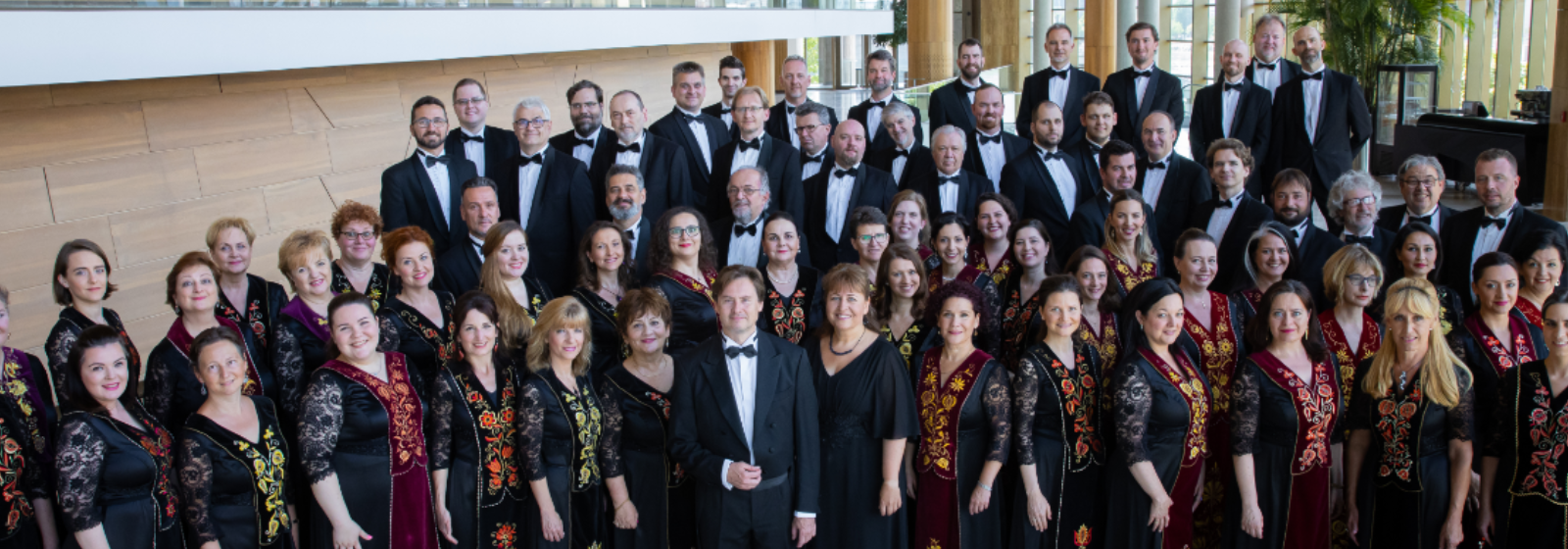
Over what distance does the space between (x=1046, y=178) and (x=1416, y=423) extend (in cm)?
249

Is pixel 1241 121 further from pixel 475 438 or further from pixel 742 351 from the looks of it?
pixel 475 438

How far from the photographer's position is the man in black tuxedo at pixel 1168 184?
18.7 feet

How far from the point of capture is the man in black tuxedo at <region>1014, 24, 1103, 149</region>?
741 cm

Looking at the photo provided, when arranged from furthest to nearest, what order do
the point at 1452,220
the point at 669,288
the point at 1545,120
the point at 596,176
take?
the point at 1545,120 → the point at 596,176 → the point at 1452,220 → the point at 669,288

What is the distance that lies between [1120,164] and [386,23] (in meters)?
3.77

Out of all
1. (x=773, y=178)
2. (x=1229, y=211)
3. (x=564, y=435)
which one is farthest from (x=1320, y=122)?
(x=564, y=435)

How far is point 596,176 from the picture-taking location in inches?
237

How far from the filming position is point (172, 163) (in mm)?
5672

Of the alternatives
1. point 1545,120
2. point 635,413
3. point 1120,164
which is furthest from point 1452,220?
point 1545,120

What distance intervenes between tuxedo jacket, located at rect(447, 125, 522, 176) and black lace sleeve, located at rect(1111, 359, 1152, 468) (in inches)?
132

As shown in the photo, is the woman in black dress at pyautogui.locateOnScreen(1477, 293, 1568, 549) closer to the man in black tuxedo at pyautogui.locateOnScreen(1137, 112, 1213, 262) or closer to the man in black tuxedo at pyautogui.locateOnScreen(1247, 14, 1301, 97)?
the man in black tuxedo at pyautogui.locateOnScreen(1137, 112, 1213, 262)

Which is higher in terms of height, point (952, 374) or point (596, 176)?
point (596, 176)

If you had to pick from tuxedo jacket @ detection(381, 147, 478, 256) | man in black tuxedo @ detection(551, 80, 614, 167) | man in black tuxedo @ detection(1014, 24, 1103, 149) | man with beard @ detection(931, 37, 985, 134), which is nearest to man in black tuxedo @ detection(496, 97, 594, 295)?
tuxedo jacket @ detection(381, 147, 478, 256)

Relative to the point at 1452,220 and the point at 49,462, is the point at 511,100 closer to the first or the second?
the point at 49,462
